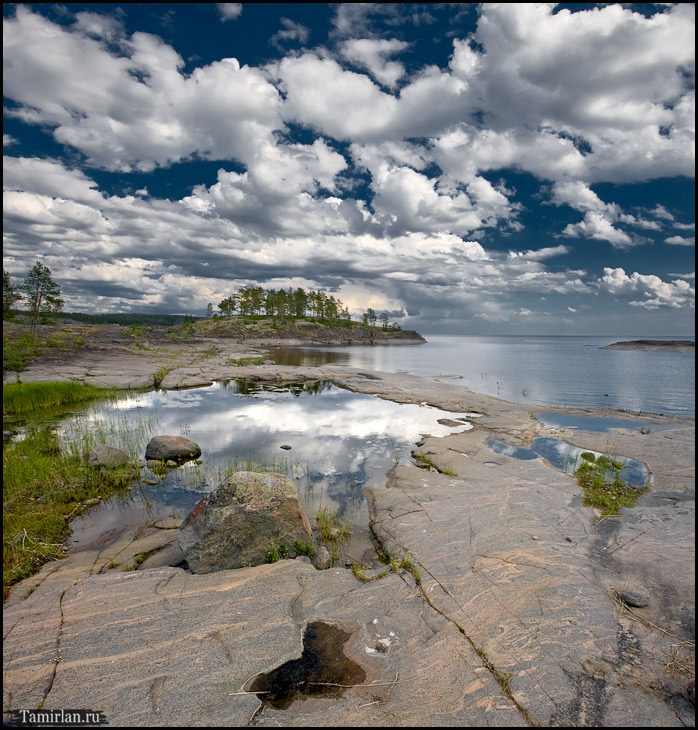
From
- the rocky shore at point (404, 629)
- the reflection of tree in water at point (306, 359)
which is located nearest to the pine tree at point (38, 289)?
the reflection of tree in water at point (306, 359)

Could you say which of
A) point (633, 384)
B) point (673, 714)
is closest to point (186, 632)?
point (673, 714)

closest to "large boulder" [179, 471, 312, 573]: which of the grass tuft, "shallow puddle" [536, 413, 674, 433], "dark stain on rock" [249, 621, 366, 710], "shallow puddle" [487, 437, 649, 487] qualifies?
"dark stain on rock" [249, 621, 366, 710]

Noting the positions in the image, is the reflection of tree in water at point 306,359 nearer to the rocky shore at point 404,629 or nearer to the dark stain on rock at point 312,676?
the rocky shore at point 404,629

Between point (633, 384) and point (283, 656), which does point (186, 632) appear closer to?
point (283, 656)

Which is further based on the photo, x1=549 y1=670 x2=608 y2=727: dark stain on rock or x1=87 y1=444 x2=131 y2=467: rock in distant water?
x1=87 y1=444 x2=131 y2=467: rock in distant water

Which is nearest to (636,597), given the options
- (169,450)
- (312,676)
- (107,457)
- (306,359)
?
(312,676)

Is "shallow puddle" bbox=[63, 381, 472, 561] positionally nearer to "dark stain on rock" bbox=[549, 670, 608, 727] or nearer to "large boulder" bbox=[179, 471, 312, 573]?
"large boulder" bbox=[179, 471, 312, 573]

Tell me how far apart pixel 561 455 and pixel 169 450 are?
50.5ft

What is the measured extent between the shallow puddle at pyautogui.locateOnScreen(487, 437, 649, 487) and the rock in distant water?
14.2m

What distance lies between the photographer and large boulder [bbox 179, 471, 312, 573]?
839 centimetres

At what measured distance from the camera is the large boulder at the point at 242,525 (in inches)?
330

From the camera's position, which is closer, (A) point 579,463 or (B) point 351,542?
(B) point 351,542

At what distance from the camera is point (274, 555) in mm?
8680

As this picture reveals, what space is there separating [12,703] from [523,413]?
24.7m
